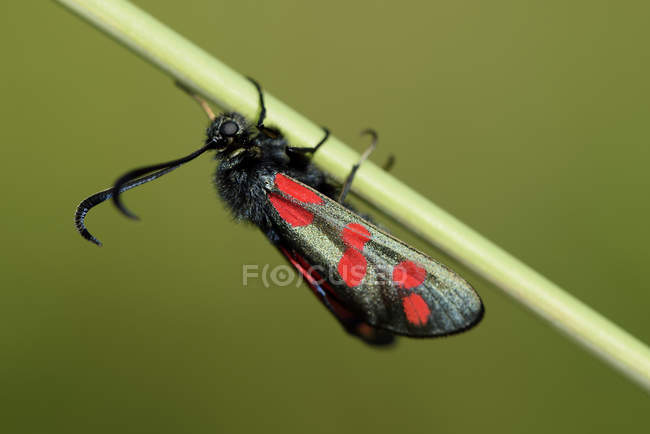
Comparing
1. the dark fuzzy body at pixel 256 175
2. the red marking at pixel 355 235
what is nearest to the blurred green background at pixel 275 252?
the dark fuzzy body at pixel 256 175

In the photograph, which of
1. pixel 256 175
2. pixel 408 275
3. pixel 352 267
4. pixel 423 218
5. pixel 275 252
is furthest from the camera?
pixel 275 252

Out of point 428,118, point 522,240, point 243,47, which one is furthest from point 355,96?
point 522,240

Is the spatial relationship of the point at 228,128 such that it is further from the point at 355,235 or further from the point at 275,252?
the point at 275,252

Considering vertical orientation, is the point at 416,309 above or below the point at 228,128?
below

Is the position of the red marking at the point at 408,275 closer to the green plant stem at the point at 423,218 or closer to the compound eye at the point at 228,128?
the green plant stem at the point at 423,218

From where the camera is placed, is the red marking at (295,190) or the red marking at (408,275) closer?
the red marking at (408,275)

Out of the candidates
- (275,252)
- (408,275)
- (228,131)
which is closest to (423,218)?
(408,275)
